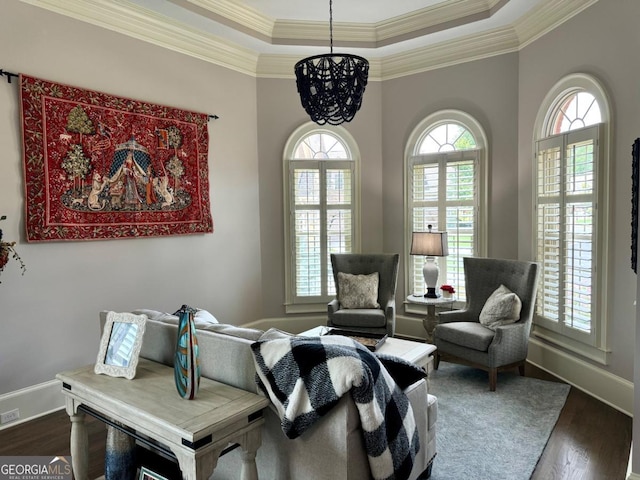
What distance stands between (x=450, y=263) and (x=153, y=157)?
3.47 metres

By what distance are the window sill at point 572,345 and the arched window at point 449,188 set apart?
0.96 m

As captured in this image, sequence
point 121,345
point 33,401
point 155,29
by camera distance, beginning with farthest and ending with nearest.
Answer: point 155,29
point 33,401
point 121,345

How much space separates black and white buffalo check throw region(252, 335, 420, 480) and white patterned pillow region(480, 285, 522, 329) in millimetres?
2394

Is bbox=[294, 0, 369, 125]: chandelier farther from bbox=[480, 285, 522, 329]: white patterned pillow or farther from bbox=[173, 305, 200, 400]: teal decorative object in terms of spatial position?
bbox=[480, 285, 522, 329]: white patterned pillow

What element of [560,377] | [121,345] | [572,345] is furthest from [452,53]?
[121,345]

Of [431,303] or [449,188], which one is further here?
[449,188]

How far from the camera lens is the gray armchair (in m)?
3.85

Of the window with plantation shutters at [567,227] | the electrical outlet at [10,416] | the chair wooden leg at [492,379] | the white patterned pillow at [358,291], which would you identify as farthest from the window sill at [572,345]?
the electrical outlet at [10,416]

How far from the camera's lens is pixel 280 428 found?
6.55 feet

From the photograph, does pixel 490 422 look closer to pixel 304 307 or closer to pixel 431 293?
pixel 431 293

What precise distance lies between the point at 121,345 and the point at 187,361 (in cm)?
55

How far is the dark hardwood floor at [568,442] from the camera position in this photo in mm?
2648

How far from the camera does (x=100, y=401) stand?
2.07 m

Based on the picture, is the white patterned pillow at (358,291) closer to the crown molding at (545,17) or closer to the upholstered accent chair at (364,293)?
the upholstered accent chair at (364,293)
